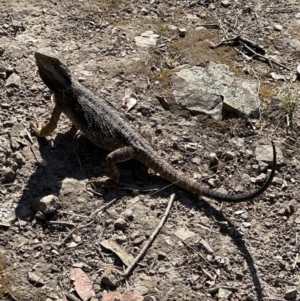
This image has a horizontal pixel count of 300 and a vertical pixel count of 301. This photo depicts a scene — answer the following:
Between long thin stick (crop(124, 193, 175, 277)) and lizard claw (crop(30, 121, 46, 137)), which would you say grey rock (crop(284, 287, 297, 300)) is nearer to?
long thin stick (crop(124, 193, 175, 277))

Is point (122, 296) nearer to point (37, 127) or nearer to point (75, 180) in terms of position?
point (75, 180)

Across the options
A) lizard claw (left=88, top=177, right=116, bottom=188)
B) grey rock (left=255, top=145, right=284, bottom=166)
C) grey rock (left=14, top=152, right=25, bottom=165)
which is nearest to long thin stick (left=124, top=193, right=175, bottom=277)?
lizard claw (left=88, top=177, right=116, bottom=188)

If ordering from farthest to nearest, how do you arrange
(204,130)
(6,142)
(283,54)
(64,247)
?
(283,54) → (204,130) → (6,142) → (64,247)

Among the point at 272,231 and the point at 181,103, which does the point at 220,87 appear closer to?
the point at 181,103

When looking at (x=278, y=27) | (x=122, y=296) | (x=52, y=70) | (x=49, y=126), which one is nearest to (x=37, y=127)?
(x=49, y=126)

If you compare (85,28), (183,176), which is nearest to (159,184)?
(183,176)

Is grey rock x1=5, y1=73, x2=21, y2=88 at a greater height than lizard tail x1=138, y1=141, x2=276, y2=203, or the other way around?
grey rock x1=5, y1=73, x2=21, y2=88
